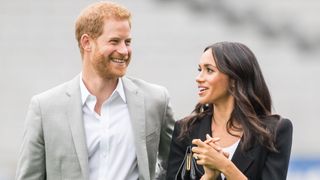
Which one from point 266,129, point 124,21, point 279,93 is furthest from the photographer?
point 279,93

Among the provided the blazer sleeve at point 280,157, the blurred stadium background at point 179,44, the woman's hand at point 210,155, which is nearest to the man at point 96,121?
the woman's hand at point 210,155

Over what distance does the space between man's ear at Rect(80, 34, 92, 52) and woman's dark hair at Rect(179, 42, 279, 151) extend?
639 millimetres

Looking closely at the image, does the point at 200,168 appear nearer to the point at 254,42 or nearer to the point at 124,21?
the point at 124,21

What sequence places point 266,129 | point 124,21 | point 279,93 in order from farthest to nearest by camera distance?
1. point 279,93
2. point 124,21
3. point 266,129

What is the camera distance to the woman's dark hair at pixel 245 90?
174 inches

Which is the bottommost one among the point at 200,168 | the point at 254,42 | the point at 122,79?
the point at 200,168

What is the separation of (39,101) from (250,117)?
1.05 meters

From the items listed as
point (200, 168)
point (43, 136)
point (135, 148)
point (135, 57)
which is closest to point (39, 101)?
point (43, 136)

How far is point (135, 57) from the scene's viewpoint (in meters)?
14.4

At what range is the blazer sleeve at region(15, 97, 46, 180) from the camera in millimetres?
4672

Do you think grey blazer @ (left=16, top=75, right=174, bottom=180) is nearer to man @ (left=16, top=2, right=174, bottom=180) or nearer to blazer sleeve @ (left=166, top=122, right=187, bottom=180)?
man @ (left=16, top=2, right=174, bottom=180)

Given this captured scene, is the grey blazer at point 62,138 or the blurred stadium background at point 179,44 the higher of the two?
the blurred stadium background at point 179,44

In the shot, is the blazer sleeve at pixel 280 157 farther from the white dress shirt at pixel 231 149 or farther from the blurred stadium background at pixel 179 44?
the blurred stadium background at pixel 179 44

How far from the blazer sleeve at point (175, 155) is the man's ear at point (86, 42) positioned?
24.5 inches
